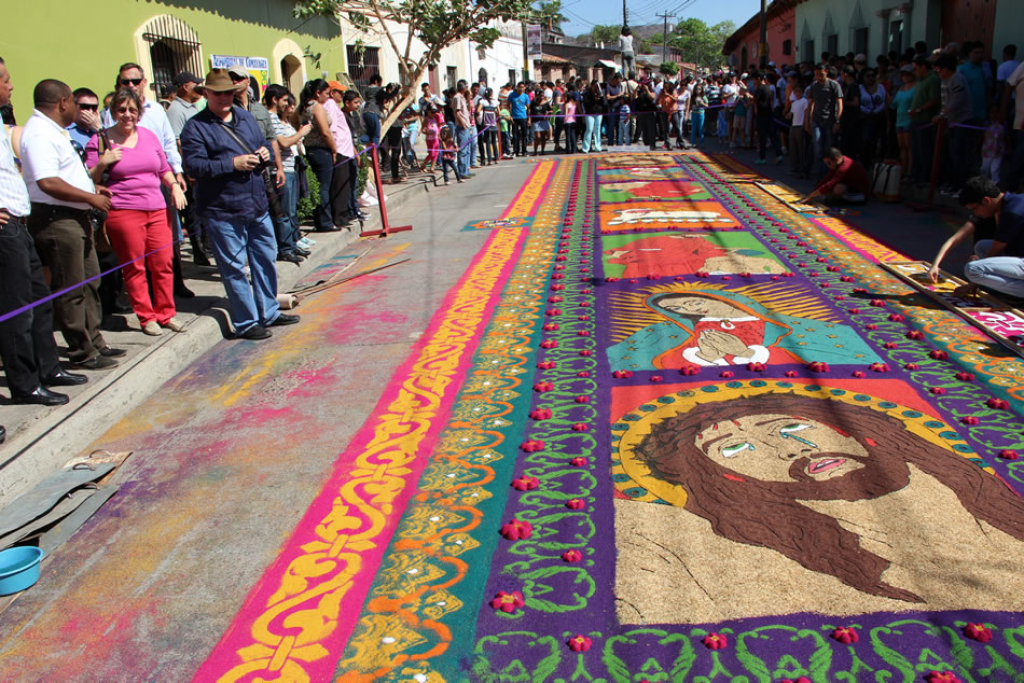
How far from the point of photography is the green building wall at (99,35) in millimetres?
9367

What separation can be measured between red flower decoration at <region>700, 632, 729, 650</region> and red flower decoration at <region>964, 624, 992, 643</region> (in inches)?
28.2

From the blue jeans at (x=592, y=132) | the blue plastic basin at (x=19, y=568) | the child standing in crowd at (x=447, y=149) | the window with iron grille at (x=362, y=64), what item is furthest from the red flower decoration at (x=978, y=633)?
the window with iron grille at (x=362, y=64)

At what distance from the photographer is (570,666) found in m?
2.56

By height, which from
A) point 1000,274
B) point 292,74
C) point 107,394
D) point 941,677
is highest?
point 292,74

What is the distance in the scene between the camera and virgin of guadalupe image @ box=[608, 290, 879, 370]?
5.02 meters

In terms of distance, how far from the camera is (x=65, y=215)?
496 cm

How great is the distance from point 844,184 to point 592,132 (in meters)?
10.7

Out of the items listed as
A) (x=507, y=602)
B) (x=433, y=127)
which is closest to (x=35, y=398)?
(x=507, y=602)

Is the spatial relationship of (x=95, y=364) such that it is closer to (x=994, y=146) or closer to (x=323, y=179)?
→ (x=323, y=179)

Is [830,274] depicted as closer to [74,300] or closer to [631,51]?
[74,300]

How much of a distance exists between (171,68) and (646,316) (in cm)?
1009

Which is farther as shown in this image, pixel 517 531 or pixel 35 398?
pixel 35 398

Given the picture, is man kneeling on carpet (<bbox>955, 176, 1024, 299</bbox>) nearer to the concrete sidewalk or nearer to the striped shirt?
the concrete sidewalk

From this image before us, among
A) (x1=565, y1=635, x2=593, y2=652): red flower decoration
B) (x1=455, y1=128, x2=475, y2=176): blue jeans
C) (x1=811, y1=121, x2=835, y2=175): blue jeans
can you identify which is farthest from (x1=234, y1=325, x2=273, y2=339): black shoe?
(x1=455, y1=128, x2=475, y2=176): blue jeans
